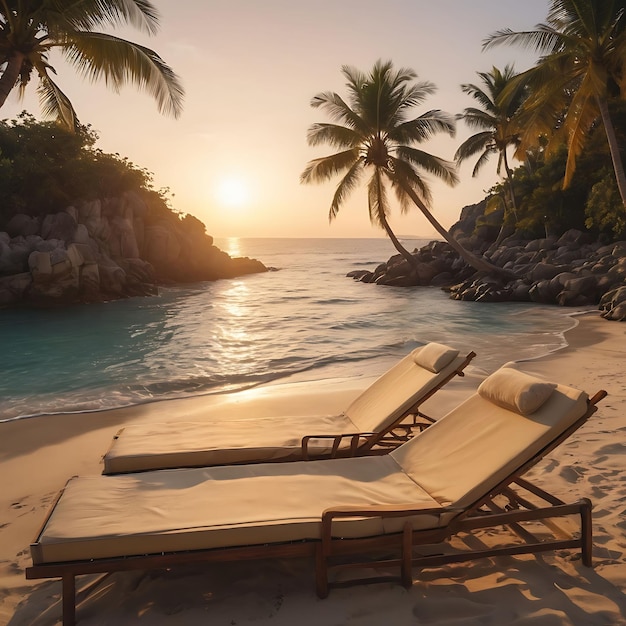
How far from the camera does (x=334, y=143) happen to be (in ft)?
76.6

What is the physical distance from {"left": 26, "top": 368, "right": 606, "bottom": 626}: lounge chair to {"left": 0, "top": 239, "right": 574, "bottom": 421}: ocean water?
543 cm

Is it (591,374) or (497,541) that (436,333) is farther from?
(497,541)

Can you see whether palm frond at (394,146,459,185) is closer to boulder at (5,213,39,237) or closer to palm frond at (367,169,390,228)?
palm frond at (367,169,390,228)

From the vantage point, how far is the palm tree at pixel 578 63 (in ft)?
49.8

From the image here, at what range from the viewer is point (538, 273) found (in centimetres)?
2325

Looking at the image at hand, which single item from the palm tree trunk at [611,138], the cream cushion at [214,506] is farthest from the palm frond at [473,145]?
the cream cushion at [214,506]

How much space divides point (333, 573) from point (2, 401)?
24.3 feet

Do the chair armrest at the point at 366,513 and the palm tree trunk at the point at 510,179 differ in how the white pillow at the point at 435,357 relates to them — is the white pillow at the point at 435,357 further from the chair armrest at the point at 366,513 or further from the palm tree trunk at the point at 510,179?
the palm tree trunk at the point at 510,179

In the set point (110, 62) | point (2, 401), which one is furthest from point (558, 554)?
point (110, 62)

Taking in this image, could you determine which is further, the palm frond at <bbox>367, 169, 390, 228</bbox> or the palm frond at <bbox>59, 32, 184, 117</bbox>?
the palm frond at <bbox>367, 169, 390, 228</bbox>

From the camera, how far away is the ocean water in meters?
9.57

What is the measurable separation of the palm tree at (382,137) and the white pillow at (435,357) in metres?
19.5

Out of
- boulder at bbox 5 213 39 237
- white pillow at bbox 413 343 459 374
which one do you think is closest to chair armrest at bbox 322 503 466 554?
white pillow at bbox 413 343 459 374

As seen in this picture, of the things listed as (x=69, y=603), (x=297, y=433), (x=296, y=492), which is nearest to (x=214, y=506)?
(x=296, y=492)
